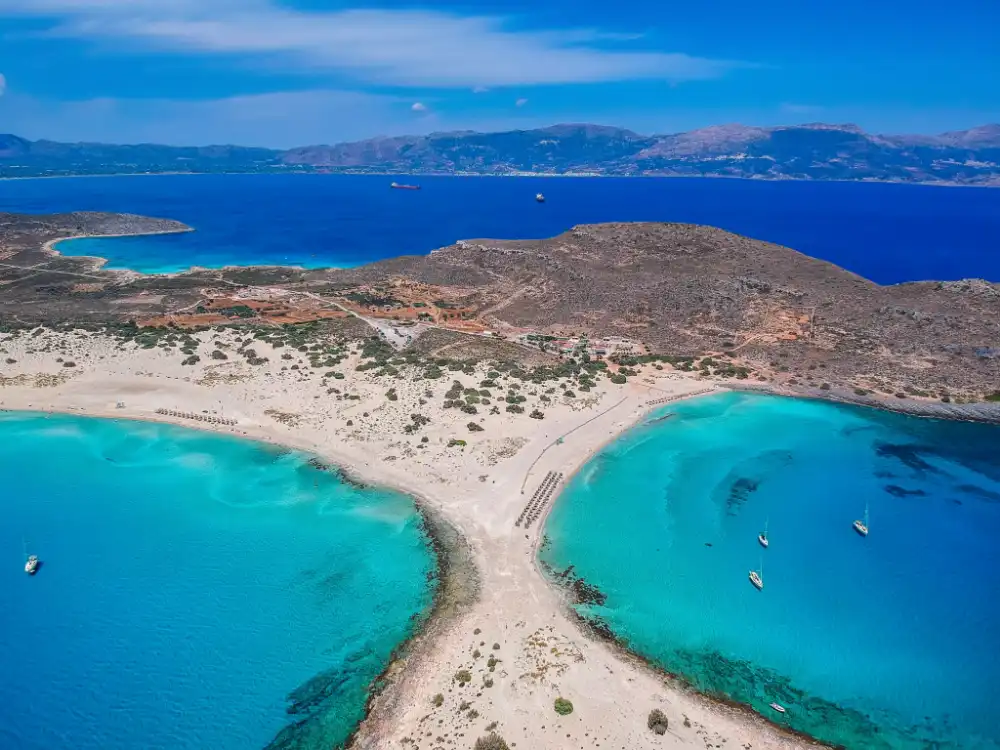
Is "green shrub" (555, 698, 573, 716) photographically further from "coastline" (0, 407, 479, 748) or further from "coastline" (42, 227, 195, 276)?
"coastline" (42, 227, 195, 276)

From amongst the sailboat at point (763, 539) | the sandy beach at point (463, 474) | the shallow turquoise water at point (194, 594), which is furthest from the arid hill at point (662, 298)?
the sailboat at point (763, 539)

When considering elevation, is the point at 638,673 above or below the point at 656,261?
below

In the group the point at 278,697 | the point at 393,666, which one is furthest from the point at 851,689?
the point at 278,697

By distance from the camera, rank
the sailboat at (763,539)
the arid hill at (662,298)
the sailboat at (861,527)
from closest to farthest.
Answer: the sailboat at (763,539) → the sailboat at (861,527) → the arid hill at (662,298)

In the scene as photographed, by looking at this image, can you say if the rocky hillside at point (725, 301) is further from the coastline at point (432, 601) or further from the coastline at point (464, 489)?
the coastline at point (432, 601)

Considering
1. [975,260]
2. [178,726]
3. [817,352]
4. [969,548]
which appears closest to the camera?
[178,726]

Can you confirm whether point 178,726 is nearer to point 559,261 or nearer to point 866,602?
point 866,602

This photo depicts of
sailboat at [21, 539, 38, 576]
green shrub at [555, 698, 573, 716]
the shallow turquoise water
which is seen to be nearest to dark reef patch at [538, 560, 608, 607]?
green shrub at [555, 698, 573, 716]
